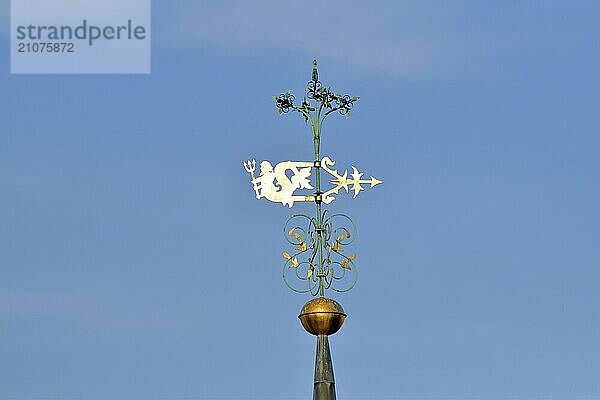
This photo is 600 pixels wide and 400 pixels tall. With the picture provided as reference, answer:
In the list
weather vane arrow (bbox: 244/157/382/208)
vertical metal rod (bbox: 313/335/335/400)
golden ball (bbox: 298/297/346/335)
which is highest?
weather vane arrow (bbox: 244/157/382/208)

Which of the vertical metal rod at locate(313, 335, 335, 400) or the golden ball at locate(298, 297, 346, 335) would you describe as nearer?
the vertical metal rod at locate(313, 335, 335, 400)

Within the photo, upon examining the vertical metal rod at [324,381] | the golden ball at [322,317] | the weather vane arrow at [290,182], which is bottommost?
the vertical metal rod at [324,381]

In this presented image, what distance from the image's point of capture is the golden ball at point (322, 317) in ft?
29.5

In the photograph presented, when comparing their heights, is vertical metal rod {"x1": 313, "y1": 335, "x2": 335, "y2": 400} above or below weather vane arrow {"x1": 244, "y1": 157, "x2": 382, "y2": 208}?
below

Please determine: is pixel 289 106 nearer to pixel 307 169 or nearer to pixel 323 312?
pixel 307 169

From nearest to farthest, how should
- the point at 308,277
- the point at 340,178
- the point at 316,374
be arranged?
the point at 316,374 < the point at 308,277 < the point at 340,178

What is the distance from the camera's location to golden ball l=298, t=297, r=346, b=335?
898cm

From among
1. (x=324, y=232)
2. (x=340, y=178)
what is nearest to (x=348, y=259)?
(x=324, y=232)

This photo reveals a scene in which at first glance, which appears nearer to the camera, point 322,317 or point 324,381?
point 324,381

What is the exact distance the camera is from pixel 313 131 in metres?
9.70

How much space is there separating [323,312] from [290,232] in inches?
41.5

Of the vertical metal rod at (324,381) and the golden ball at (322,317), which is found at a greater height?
the golden ball at (322,317)

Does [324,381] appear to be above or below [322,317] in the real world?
below

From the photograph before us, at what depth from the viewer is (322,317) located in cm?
898
